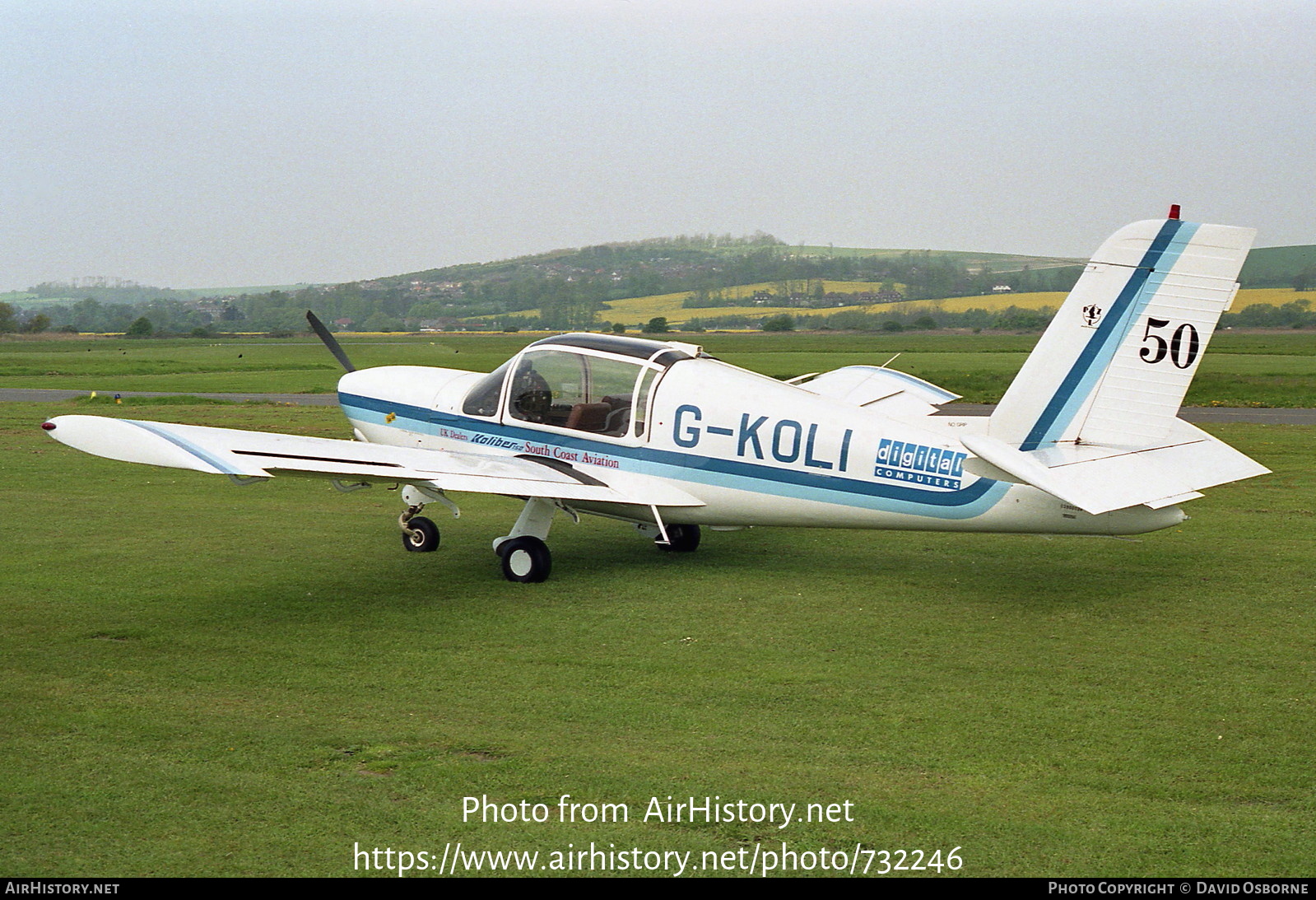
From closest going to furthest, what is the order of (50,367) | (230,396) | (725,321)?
(230,396) < (50,367) < (725,321)

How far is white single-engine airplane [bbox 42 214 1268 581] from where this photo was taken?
801 centimetres

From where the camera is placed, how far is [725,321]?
97688 mm

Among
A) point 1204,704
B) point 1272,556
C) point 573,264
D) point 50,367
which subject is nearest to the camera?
point 1204,704

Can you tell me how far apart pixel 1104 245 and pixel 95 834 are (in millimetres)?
7427

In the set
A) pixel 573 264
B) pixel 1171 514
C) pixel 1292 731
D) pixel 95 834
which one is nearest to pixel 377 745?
pixel 95 834

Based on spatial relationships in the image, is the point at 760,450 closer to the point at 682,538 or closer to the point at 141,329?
the point at 682,538

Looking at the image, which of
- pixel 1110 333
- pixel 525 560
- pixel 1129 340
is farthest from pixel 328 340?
pixel 1129 340

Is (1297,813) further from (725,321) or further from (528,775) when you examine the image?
(725,321)

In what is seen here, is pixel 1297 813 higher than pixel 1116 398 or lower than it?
lower

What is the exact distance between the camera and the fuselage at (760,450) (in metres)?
8.71

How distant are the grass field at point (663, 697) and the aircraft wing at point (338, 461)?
847 millimetres

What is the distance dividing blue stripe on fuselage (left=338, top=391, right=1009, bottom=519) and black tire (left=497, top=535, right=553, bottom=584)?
1.02 meters

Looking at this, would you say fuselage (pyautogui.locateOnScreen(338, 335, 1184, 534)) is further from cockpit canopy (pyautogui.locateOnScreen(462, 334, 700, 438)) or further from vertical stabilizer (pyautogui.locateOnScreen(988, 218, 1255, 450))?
vertical stabilizer (pyautogui.locateOnScreen(988, 218, 1255, 450))

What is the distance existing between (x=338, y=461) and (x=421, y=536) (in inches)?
91.8
